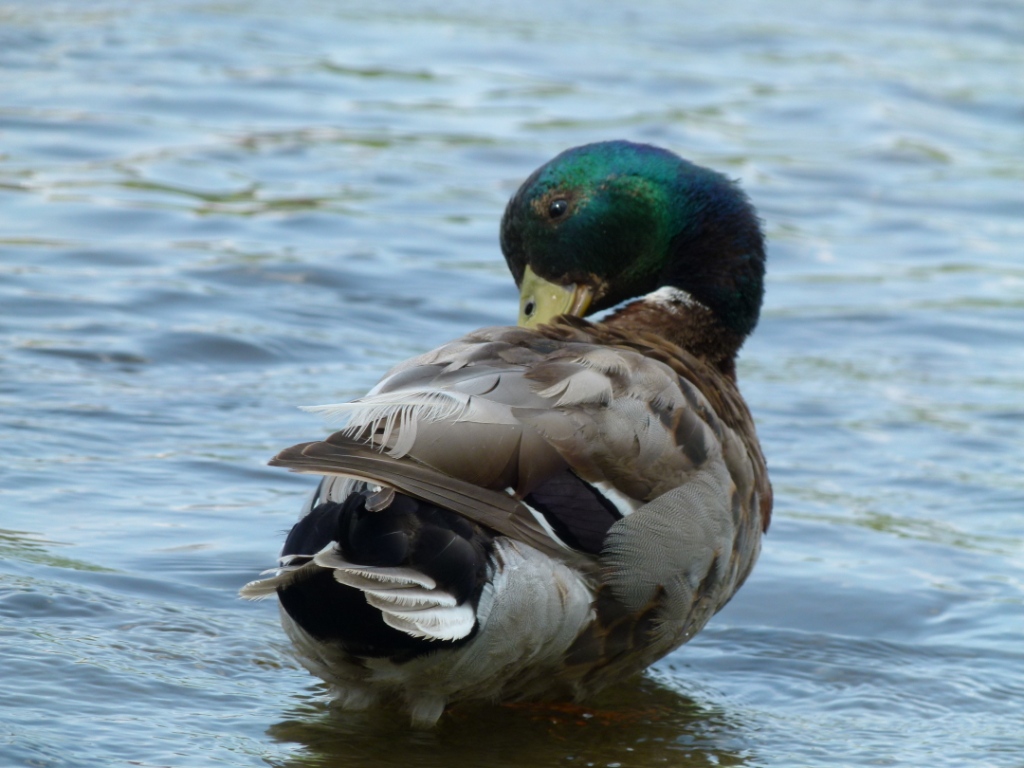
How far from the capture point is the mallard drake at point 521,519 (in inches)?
129

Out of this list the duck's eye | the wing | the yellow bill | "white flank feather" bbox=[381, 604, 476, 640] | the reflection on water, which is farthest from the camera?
the yellow bill

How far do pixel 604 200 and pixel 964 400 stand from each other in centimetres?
287

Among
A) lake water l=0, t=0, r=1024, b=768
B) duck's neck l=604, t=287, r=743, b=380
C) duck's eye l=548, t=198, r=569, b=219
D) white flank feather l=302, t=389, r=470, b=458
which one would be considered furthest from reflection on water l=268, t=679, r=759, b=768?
duck's eye l=548, t=198, r=569, b=219

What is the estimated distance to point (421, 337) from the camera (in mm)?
7383

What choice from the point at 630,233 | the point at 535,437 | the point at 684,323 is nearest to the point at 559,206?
the point at 630,233

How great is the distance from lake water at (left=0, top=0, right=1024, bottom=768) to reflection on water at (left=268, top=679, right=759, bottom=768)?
1 cm

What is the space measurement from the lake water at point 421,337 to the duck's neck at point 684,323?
758mm

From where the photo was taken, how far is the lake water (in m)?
4.04

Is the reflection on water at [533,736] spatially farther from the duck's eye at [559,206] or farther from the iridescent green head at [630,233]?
the duck's eye at [559,206]

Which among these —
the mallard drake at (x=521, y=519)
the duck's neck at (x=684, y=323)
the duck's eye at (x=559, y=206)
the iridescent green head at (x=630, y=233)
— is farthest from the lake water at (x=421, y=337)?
the duck's eye at (x=559, y=206)

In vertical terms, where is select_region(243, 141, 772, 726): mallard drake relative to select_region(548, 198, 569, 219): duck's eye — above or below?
below

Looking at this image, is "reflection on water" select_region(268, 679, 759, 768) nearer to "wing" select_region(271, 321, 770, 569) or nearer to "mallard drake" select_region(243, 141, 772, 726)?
"mallard drake" select_region(243, 141, 772, 726)

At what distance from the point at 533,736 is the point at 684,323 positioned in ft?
4.42

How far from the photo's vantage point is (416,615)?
3211 millimetres
